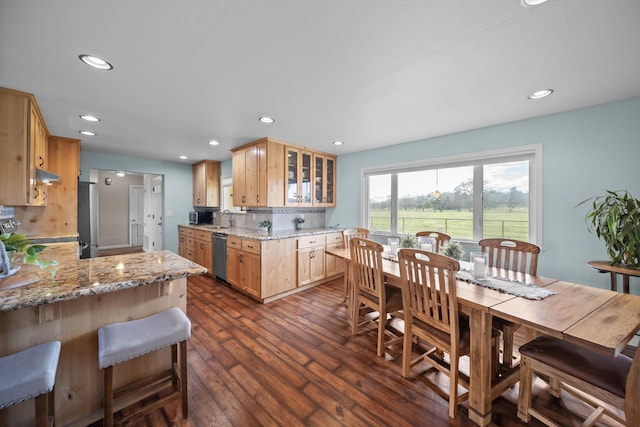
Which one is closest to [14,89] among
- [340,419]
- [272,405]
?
[272,405]

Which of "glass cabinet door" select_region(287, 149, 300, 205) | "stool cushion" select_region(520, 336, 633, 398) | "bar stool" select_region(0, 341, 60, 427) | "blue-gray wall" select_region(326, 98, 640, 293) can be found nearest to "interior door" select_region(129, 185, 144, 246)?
"glass cabinet door" select_region(287, 149, 300, 205)

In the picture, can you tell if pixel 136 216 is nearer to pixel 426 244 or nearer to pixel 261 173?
pixel 261 173

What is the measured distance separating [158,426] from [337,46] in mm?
2614

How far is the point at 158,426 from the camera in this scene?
1482 mm

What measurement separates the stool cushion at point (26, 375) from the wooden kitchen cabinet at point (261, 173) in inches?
107

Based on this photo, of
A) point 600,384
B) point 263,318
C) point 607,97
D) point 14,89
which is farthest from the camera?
point 263,318

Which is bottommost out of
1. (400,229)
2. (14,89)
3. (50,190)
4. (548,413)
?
(548,413)

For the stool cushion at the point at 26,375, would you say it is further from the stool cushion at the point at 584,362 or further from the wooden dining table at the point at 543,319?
the stool cushion at the point at 584,362

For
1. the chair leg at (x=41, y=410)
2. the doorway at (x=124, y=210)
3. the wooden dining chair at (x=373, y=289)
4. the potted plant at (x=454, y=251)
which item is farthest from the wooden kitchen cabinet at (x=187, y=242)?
the potted plant at (x=454, y=251)

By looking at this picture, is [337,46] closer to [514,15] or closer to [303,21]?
[303,21]

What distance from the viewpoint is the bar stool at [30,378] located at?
0.99 metres

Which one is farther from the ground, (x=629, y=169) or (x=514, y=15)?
(x=514, y=15)

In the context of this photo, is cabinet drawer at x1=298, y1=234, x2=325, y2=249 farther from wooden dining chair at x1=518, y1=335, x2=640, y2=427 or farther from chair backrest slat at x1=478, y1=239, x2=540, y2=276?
wooden dining chair at x1=518, y1=335, x2=640, y2=427

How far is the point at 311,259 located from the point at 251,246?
3.24 feet
